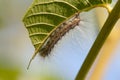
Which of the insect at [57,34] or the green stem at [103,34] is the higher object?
the green stem at [103,34]

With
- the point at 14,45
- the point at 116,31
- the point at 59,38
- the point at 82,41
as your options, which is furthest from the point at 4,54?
the point at 59,38

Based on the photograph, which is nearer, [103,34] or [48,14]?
[103,34]

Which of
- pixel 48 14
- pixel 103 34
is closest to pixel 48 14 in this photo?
pixel 48 14

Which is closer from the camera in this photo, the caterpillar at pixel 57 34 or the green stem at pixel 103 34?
the green stem at pixel 103 34

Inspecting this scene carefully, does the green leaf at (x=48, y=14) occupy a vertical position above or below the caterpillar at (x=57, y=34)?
above

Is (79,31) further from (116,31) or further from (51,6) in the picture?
(116,31)

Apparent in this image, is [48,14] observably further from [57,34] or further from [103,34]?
[103,34]

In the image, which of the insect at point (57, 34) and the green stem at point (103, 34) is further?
the insect at point (57, 34)

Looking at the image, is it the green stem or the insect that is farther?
the insect

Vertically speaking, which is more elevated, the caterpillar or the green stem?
the green stem
